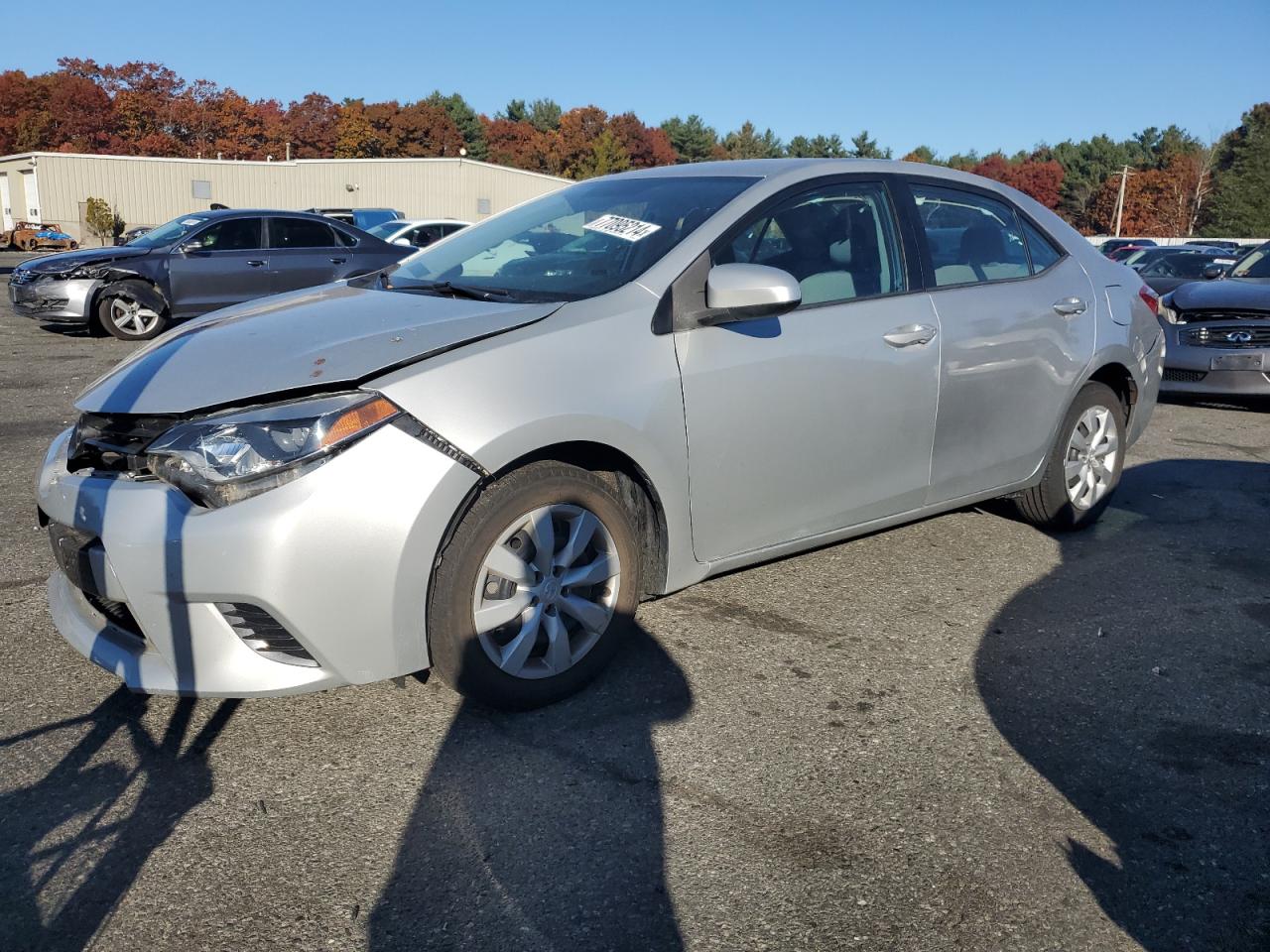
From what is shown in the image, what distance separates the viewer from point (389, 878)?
235cm

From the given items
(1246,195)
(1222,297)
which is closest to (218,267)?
(1222,297)

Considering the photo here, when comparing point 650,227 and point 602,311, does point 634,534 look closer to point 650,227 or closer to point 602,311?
point 602,311

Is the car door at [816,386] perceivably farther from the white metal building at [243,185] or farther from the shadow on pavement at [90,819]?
the white metal building at [243,185]

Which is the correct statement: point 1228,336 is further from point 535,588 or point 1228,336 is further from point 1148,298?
point 535,588

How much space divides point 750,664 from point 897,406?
44.0 inches

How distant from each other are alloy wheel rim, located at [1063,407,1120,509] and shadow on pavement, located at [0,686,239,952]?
375cm

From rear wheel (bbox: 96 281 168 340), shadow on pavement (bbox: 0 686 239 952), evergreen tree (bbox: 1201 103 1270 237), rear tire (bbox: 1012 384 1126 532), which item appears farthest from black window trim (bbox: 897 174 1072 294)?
evergreen tree (bbox: 1201 103 1270 237)

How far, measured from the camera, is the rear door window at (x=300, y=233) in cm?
1251

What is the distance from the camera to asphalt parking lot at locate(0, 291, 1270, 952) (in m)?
2.23

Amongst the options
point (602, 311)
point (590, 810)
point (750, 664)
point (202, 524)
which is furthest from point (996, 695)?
point (202, 524)

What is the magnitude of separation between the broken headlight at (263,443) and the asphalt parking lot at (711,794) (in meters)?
0.78

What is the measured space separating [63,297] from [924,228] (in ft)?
35.7

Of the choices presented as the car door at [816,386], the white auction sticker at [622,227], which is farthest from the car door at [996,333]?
the white auction sticker at [622,227]

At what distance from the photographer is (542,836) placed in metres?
2.52
